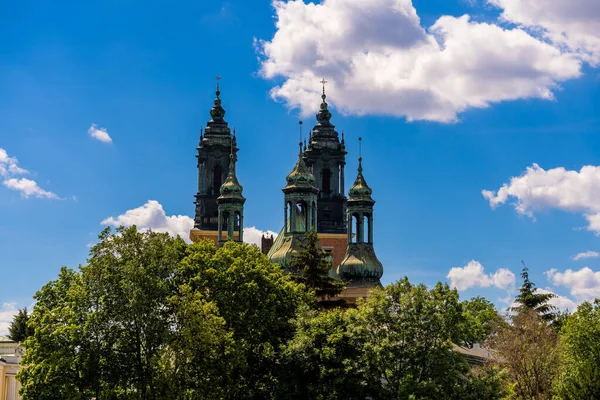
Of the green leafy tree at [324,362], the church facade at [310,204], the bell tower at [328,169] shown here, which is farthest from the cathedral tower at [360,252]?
the green leafy tree at [324,362]

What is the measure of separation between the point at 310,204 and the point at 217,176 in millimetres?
28926

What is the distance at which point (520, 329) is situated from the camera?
6894 cm

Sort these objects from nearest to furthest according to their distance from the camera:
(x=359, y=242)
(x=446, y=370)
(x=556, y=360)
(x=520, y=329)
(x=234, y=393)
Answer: (x=446, y=370)
(x=234, y=393)
(x=556, y=360)
(x=520, y=329)
(x=359, y=242)

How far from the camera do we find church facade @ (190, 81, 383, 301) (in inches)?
3661

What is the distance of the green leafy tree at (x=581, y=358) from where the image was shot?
190 feet

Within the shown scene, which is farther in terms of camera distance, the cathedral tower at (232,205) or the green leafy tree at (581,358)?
the cathedral tower at (232,205)

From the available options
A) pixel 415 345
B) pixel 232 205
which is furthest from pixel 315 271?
pixel 232 205

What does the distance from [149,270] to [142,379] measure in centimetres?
543

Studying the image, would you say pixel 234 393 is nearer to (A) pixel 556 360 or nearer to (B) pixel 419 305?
(B) pixel 419 305

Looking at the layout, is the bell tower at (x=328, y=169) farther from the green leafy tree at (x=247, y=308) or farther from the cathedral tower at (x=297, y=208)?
the green leafy tree at (x=247, y=308)

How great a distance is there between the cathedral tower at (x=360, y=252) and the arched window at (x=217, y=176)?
81.1 ft

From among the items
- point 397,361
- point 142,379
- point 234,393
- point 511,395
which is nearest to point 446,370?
point 397,361

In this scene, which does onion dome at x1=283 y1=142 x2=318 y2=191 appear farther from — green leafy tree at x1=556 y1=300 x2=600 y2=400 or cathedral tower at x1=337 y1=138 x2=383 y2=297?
green leafy tree at x1=556 y1=300 x2=600 y2=400

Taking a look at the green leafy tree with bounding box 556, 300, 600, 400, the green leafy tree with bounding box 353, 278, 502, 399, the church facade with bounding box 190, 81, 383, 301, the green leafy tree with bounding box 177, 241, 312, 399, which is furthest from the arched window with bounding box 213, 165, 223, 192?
the green leafy tree with bounding box 353, 278, 502, 399
